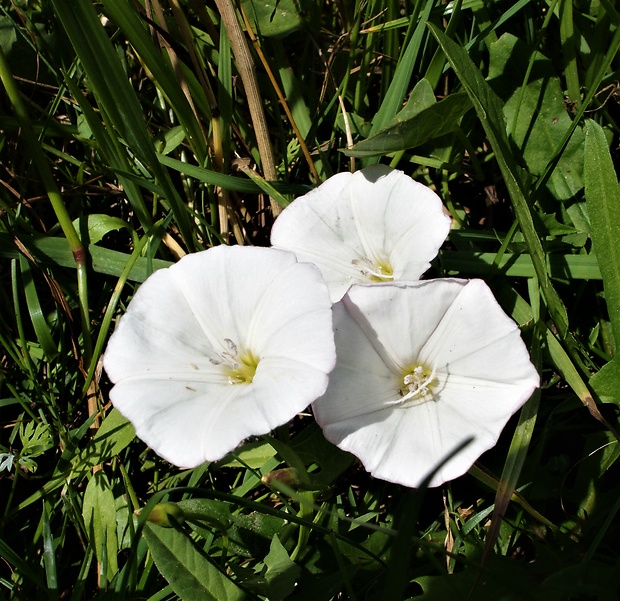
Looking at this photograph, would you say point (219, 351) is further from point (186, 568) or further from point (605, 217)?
point (605, 217)

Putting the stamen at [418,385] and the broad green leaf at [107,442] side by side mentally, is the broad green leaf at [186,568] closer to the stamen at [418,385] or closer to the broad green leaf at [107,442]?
the broad green leaf at [107,442]

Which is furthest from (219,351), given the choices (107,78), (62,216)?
(62,216)

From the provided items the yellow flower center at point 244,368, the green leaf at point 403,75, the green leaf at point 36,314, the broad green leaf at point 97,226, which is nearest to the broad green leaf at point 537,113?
the green leaf at point 403,75

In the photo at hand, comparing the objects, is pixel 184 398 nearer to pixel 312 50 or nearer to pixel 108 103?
pixel 108 103

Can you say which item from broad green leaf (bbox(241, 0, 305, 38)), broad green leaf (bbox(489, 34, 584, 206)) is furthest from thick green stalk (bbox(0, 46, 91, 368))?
broad green leaf (bbox(489, 34, 584, 206))

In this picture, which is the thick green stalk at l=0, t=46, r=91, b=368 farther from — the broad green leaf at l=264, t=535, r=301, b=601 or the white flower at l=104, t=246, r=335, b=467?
the broad green leaf at l=264, t=535, r=301, b=601

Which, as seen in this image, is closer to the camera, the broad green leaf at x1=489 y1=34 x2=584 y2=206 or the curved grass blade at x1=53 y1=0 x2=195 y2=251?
the curved grass blade at x1=53 y1=0 x2=195 y2=251
